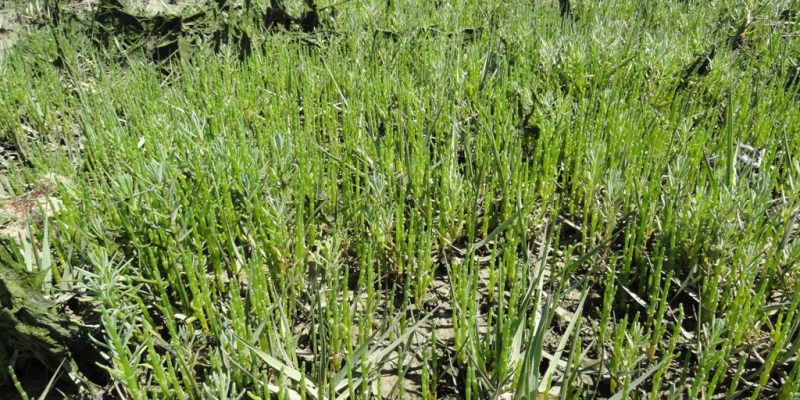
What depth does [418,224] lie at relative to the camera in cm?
193

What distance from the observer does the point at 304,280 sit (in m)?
1.79

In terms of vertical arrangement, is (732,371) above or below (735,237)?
below

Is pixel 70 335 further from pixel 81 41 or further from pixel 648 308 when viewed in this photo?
pixel 81 41

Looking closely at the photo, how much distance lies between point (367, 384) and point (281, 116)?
159 cm

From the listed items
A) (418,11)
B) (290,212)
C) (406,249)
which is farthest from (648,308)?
(418,11)

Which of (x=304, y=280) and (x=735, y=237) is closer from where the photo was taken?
(x=735, y=237)

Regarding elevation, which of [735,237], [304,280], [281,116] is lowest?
[304,280]

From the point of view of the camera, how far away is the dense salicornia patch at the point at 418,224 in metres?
1.41

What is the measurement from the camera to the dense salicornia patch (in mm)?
1412

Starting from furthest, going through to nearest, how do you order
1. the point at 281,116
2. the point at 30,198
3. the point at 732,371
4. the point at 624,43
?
the point at 624,43 < the point at 281,116 < the point at 30,198 < the point at 732,371

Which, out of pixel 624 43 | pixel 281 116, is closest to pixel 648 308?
pixel 281 116

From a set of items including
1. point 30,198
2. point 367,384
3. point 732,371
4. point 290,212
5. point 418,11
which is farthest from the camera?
point 418,11

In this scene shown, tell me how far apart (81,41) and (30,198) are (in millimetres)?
1787

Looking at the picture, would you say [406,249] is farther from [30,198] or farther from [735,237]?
[30,198]
